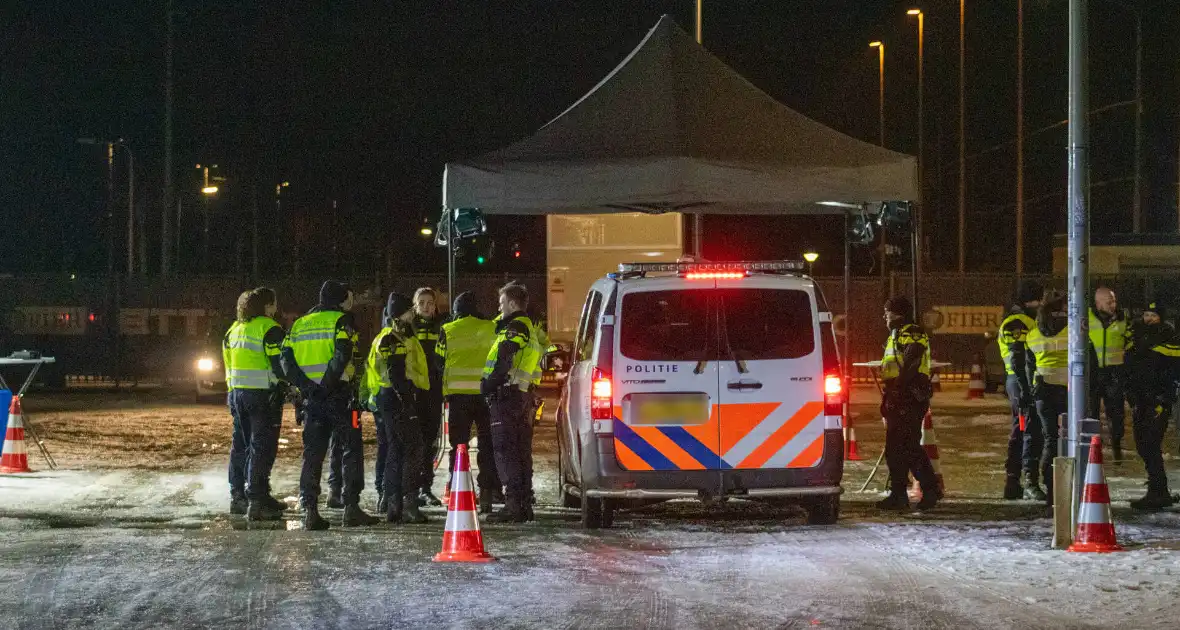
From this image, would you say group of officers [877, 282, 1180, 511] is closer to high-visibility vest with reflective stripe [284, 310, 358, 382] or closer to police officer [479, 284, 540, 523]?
police officer [479, 284, 540, 523]

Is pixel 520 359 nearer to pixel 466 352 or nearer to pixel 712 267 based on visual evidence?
pixel 466 352

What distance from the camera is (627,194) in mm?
12781

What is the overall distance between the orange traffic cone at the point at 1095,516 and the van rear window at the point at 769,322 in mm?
1966

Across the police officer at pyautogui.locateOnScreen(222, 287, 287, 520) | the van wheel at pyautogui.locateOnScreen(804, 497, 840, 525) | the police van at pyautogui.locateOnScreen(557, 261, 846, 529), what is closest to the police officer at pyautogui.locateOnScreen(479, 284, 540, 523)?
the police van at pyautogui.locateOnScreen(557, 261, 846, 529)

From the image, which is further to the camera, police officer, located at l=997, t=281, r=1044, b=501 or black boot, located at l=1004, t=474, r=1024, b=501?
black boot, located at l=1004, t=474, r=1024, b=501

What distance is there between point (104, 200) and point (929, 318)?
37949 millimetres

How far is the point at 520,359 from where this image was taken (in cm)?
1102

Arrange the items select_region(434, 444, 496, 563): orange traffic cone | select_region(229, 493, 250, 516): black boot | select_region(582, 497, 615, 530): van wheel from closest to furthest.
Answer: select_region(434, 444, 496, 563): orange traffic cone → select_region(582, 497, 615, 530): van wheel → select_region(229, 493, 250, 516): black boot

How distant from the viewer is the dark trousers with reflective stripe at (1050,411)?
38.5 feet

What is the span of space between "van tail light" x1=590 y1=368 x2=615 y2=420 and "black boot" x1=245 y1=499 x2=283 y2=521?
2.79 metres

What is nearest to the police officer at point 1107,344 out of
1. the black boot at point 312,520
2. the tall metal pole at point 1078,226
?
the tall metal pole at point 1078,226

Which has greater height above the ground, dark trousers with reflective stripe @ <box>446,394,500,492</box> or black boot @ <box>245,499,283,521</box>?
dark trousers with reflective stripe @ <box>446,394,500,492</box>

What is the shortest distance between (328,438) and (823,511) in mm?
3633

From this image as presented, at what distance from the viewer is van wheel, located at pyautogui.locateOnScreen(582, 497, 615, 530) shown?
1034cm
